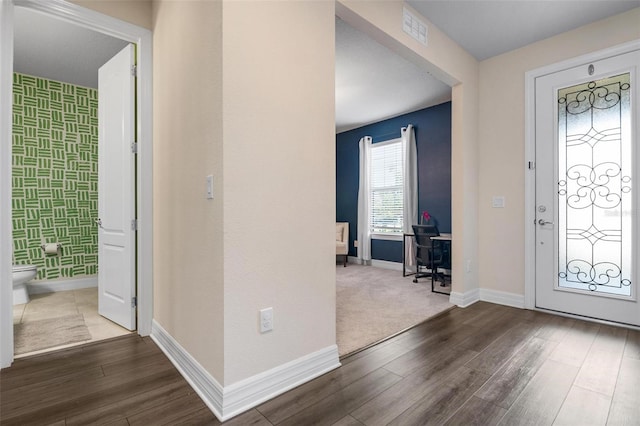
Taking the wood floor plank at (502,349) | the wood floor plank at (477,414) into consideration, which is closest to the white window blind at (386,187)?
the wood floor plank at (502,349)

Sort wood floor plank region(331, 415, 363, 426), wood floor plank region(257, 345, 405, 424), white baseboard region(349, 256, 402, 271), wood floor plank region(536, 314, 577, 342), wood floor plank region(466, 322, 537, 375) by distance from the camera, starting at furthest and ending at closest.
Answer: white baseboard region(349, 256, 402, 271)
wood floor plank region(536, 314, 577, 342)
wood floor plank region(466, 322, 537, 375)
wood floor plank region(257, 345, 405, 424)
wood floor plank region(331, 415, 363, 426)

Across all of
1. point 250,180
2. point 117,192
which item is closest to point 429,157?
point 250,180

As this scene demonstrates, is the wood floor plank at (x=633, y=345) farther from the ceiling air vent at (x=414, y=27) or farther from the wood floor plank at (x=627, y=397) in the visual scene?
the ceiling air vent at (x=414, y=27)

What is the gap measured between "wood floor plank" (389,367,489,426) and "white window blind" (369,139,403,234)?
3.85 m

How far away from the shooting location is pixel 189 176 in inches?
72.8

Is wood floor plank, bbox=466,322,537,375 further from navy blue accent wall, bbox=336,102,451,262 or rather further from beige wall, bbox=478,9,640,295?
navy blue accent wall, bbox=336,102,451,262

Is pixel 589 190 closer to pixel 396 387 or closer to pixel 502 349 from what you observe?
pixel 502 349

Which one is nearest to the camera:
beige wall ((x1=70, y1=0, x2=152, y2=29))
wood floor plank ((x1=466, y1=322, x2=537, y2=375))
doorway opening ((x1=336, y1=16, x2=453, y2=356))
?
wood floor plank ((x1=466, y1=322, x2=537, y2=375))

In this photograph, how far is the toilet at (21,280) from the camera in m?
3.19

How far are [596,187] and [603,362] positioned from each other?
1.59 metres

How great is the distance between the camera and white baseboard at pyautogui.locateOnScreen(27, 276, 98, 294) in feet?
12.3

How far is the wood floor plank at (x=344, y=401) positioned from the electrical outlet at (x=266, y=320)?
424 mm

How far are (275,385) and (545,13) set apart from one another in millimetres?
3616

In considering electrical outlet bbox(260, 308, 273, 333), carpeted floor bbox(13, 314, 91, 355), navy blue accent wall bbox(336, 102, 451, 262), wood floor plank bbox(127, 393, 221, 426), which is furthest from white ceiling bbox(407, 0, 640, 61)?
carpeted floor bbox(13, 314, 91, 355)
